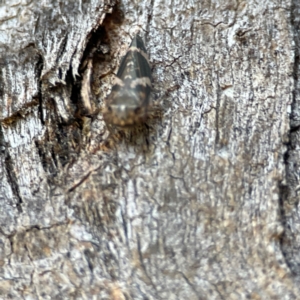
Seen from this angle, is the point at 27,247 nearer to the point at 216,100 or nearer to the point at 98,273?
the point at 98,273

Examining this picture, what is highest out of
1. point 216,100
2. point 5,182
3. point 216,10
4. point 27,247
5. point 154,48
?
point 216,10

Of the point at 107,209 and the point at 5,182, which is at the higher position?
the point at 5,182

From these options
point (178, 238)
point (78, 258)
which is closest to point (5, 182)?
point (78, 258)

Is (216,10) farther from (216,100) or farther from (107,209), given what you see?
(107,209)

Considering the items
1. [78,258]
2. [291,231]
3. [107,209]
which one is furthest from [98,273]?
[291,231]

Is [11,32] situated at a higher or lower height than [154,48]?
higher

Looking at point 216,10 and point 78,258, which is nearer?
point 78,258
